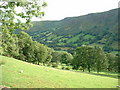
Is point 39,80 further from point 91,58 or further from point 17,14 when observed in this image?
point 91,58

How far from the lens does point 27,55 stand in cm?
7138

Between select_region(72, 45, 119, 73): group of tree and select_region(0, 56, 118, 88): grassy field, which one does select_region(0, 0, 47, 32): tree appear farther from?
select_region(72, 45, 119, 73): group of tree

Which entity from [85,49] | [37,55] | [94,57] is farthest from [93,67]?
[37,55]

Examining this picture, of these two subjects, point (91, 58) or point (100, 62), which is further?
point (91, 58)

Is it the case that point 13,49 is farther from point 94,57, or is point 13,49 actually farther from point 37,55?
point 94,57

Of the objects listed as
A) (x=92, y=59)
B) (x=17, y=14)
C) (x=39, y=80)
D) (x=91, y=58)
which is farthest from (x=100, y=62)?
(x=17, y=14)

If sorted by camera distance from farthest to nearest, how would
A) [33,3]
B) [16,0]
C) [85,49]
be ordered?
[85,49] < [33,3] < [16,0]

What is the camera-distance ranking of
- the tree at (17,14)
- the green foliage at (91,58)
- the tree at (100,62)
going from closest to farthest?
the tree at (17,14) → the tree at (100,62) → the green foliage at (91,58)

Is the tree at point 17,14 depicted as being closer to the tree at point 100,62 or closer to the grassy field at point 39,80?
the grassy field at point 39,80

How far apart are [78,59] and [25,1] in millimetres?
71359

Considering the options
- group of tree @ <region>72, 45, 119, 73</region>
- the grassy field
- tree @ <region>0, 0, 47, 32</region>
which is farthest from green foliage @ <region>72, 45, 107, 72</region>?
tree @ <region>0, 0, 47, 32</region>

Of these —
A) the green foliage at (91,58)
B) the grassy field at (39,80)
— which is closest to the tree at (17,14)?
the grassy field at (39,80)

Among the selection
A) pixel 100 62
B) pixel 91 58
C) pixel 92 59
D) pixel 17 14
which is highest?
pixel 17 14

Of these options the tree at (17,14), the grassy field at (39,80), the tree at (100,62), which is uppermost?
the tree at (17,14)
